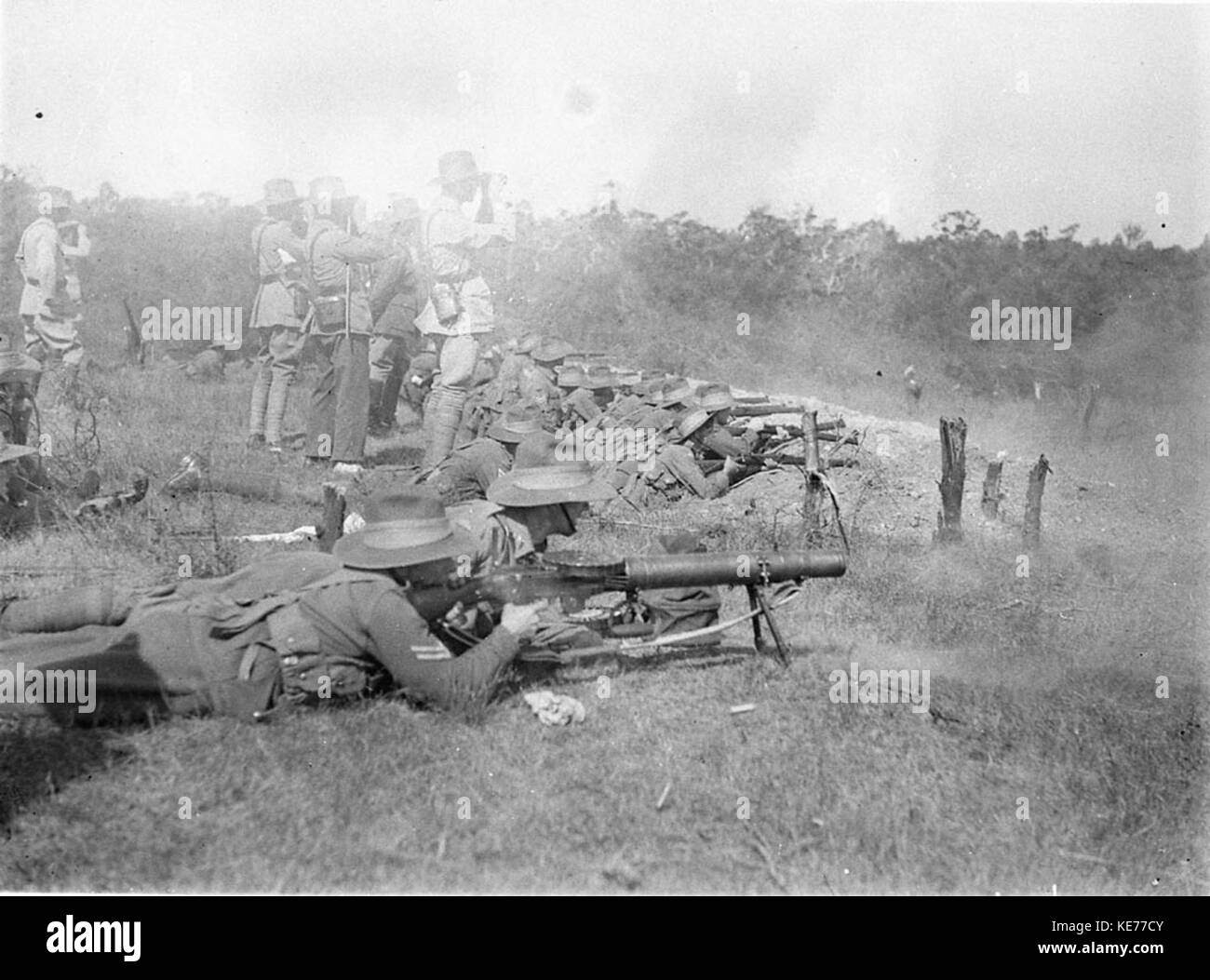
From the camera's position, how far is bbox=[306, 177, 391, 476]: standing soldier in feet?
31.2

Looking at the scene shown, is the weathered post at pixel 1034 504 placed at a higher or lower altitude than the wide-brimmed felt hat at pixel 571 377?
lower

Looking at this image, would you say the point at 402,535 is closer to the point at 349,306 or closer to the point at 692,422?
the point at 349,306

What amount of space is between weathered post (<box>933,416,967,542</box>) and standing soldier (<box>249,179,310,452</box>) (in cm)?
636

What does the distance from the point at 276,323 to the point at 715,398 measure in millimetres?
4898

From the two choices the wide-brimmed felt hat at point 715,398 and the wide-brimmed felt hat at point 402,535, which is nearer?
the wide-brimmed felt hat at point 402,535

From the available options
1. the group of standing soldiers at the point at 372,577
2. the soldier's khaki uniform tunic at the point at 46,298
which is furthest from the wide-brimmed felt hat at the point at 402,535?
the soldier's khaki uniform tunic at the point at 46,298

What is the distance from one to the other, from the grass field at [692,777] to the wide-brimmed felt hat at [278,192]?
582cm

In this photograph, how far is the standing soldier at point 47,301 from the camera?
1128cm

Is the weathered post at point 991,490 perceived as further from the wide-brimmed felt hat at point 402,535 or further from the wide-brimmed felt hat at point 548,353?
the wide-brimmed felt hat at point 402,535

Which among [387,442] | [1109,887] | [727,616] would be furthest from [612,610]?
[387,442]

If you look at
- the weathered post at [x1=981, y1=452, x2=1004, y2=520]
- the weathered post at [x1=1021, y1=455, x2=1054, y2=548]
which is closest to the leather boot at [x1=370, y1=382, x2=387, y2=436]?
the weathered post at [x1=981, y1=452, x2=1004, y2=520]

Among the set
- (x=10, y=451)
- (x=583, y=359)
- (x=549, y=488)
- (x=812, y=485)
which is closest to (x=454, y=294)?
(x=812, y=485)

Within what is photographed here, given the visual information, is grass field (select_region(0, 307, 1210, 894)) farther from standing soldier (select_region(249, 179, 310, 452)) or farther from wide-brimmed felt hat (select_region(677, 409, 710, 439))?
wide-brimmed felt hat (select_region(677, 409, 710, 439))

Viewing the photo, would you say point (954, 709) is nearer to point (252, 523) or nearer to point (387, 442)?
point (252, 523)
